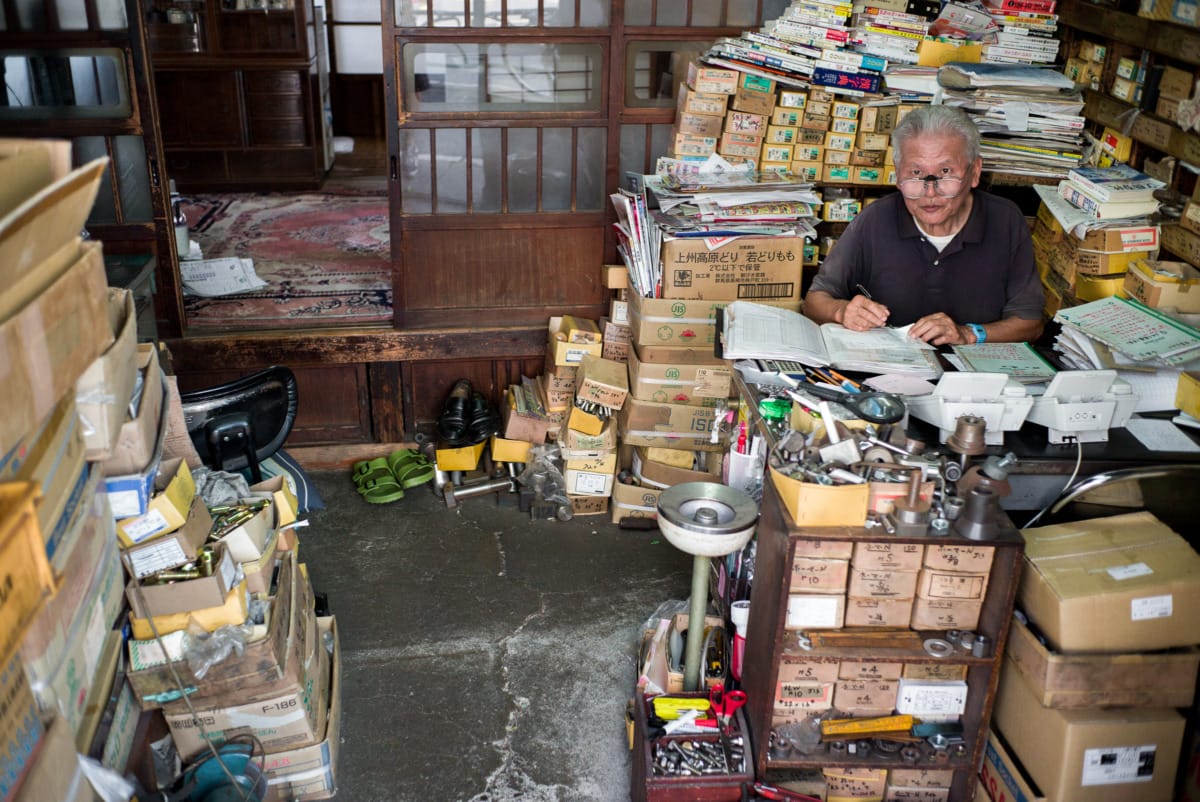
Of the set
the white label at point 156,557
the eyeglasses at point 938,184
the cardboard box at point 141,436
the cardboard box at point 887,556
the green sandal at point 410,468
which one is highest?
the eyeglasses at point 938,184

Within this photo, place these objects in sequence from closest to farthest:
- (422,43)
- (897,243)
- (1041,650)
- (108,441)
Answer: (108,441) → (1041,650) → (897,243) → (422,43)

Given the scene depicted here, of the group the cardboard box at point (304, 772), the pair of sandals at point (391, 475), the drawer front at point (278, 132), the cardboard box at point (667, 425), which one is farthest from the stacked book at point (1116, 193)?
the drawer front at point (278, 132)

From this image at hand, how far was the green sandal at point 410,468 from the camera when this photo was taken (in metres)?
4.10

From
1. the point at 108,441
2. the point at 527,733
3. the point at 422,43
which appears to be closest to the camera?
the point at 108,441

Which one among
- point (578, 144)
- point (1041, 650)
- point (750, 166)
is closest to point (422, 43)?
point (578, 144)

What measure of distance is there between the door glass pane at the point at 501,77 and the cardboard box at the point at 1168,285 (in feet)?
6.69

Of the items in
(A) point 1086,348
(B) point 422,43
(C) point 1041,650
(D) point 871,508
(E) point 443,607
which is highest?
(B) point 422,43

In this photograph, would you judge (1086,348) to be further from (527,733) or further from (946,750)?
(527,733)

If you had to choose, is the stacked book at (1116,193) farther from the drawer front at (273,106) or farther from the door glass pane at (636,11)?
the drawer front at (273,106)

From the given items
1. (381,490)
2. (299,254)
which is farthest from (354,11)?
(381,490)

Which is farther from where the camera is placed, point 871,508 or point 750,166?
point 750,166

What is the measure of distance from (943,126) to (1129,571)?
1434 millimetres

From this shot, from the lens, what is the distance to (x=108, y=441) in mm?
1787

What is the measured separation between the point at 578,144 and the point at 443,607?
1.87 m
